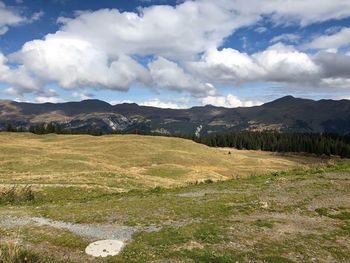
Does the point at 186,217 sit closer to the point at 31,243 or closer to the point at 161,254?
the point at 161,254

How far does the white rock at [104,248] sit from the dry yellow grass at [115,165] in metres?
25.8

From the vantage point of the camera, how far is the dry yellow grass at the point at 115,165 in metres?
52.7

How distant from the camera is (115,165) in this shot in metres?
88.5

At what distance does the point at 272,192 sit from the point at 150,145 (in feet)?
307

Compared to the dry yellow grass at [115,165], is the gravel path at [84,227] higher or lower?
higher

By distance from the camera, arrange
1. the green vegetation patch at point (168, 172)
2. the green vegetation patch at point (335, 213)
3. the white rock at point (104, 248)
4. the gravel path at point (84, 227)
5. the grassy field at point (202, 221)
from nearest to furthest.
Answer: the white rock at point (104, 248) → the grassy field at point (202, 221) → the gravel path at point (84, 227) → the green vegetation patch at point (335, 213) → the green vegetation patch at point (168, 172)

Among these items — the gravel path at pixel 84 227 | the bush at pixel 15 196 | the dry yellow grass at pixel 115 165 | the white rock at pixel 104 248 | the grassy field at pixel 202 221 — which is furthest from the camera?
the dry yellow grass at pixel 115 165

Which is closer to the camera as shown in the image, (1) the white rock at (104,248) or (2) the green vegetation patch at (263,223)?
(1) the white rock at (104,248)

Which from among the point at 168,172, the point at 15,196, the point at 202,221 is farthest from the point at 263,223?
the point at 168,172

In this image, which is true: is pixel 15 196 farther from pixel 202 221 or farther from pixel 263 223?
pixel 263 223

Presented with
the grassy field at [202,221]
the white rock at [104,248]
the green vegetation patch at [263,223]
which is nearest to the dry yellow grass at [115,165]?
the grassy field at [202,221]

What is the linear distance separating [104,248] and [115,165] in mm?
71881

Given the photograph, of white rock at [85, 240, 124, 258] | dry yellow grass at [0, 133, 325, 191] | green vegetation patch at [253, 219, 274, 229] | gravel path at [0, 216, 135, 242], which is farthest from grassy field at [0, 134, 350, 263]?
dry yellow grass at [0, 133, 325, 191]

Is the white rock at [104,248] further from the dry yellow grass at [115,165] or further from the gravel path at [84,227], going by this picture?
the dry yellow grass at [115,165]
